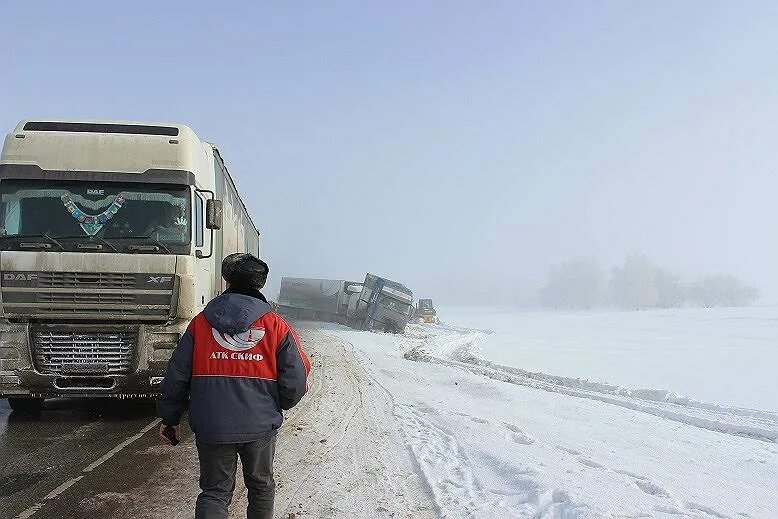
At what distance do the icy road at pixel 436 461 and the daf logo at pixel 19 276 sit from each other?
1.89 m

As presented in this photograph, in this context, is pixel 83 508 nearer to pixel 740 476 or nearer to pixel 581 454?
pixel 581 454

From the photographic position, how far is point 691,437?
24.8ft

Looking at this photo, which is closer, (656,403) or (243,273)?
(243,273)

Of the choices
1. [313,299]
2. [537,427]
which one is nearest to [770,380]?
[537,427]

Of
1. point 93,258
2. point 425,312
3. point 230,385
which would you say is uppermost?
point 93,258

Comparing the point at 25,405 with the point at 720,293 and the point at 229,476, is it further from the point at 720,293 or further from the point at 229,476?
the point at 720,293

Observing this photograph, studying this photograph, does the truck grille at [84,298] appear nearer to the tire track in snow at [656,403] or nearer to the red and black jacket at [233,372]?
the red and black jacket at [233,372]

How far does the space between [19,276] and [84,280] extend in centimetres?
76

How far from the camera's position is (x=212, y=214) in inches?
305

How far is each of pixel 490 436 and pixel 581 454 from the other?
1177mm

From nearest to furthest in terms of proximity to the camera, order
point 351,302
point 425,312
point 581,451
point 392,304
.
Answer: point 581,451
point 392,304
point 351,302
point 425,312

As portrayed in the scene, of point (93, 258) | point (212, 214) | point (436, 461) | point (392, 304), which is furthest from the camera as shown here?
point (392, 304)

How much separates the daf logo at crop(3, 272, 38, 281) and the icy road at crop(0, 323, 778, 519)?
1.89m

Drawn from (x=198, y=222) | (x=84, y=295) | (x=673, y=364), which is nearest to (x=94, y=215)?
(x=84, y=295)
